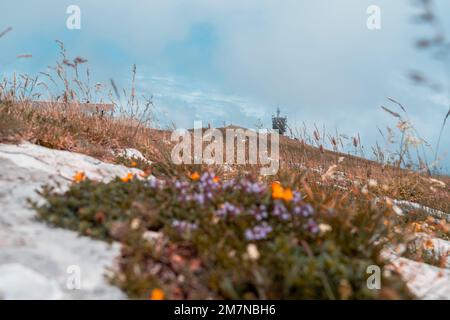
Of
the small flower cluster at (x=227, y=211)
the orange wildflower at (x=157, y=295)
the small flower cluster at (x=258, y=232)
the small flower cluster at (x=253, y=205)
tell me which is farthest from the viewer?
the small flower cluster at (x=227, y=211)

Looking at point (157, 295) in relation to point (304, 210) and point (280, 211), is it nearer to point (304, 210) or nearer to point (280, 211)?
point (280, 211)

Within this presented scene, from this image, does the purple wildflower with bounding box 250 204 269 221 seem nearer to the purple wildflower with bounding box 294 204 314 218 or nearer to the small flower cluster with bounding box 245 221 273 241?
the small flower cluster with bounding box 245 221 273 241

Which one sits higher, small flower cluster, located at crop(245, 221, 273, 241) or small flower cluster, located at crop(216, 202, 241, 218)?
small flower cluster, located at crop(216, 202, 241, 218)

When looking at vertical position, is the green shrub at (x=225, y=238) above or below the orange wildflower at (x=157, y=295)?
above

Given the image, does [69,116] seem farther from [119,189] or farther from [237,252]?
[237,252]

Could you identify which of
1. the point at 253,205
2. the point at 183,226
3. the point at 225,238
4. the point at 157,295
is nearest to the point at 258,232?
the point at 225,238

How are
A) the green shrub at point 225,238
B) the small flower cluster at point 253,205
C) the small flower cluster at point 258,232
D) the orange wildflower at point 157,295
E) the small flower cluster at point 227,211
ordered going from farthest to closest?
the small flower cluster at point 227,211
the small flower cluster at point 253,205
the small flower cluster at point 258,232
the green shrub at point 225,238
the orange wildflower at point 157,295

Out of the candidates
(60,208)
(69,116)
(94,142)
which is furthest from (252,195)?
(69,116)

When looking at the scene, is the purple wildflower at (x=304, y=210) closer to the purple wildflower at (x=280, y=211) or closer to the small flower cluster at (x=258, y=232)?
the purple wildflower at (x=280, y=211)

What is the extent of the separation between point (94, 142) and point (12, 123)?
5.08 feet

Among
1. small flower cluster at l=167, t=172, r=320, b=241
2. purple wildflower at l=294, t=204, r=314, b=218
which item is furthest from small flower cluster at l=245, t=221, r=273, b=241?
purple wildflower at l=294, t=204, r=314, b=218

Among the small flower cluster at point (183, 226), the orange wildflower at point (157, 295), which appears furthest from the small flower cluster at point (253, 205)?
the orange wildflower at point (157, 295)

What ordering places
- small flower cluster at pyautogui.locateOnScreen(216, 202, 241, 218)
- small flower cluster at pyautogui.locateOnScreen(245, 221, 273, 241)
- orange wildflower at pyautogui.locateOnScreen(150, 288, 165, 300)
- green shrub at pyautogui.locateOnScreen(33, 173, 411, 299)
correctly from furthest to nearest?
1. small flower cluster at pyautogui.locateOnScreen(216, 202, 241, 218)
2. small flower cluster at pyautogui.locateOnScreen(245, 221, 273, 241)
3. green shrub at pyautogui.locateOnScreen(33, 173, 411, 299)
4. orange wildflower at pyautogui.locateOnScreen(150, 288, 165, 300)

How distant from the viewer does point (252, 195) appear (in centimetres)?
357
